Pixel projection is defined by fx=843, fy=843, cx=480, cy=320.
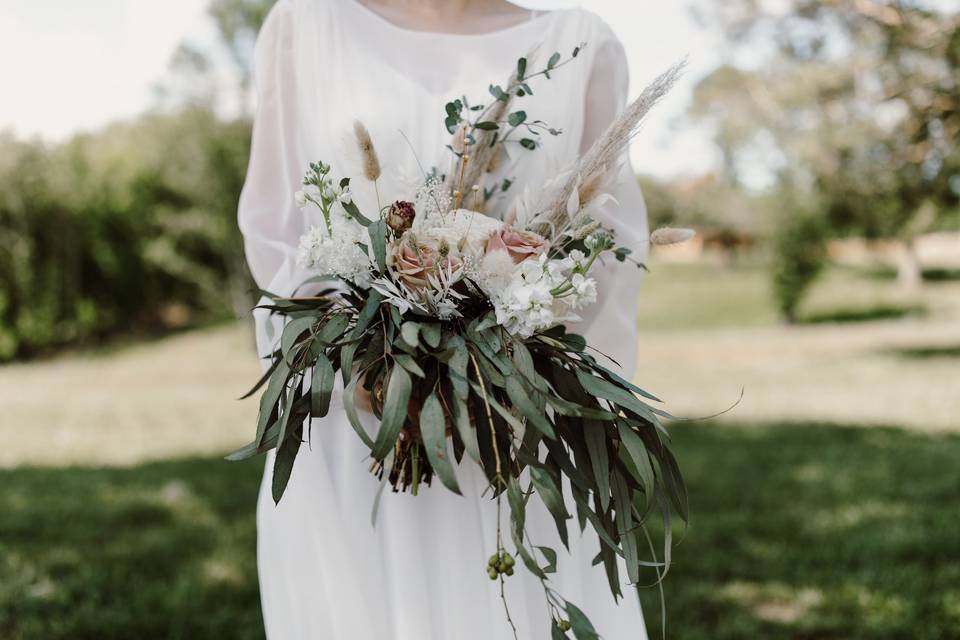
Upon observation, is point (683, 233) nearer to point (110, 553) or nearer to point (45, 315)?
point (110, 553)

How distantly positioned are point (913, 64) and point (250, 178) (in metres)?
9.34

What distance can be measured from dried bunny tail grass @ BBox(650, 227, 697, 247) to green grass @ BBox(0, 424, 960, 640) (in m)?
1.75

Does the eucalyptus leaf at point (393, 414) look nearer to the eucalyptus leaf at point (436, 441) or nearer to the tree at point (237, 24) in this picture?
the eucalyptus leaf at point (436, 441)

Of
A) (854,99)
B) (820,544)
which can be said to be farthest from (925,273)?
(820,544)

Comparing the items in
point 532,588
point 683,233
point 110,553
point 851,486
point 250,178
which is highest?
point 250,178

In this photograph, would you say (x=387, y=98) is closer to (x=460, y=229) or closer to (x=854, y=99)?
(x=460, y=229)

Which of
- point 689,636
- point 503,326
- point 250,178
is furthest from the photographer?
point 689,636

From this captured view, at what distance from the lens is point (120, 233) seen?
18.5 metres

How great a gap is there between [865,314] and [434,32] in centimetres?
2214

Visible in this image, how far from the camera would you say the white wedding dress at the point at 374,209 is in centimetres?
175

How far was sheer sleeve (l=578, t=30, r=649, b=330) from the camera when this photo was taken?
1.98 m

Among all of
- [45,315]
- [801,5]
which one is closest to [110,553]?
[801,5]

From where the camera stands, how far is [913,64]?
364 inches

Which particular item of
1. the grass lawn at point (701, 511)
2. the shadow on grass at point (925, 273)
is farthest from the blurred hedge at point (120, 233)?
the shadow on grass at point (925, 273)
